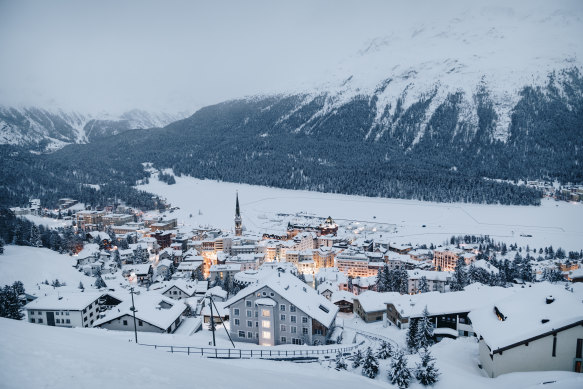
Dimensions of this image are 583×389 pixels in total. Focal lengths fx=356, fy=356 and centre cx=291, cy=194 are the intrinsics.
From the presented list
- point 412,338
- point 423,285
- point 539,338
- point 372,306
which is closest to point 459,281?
point 423,285

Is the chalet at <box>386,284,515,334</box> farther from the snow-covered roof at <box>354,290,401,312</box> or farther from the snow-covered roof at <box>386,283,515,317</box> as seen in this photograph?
the snow-covered roof at <box>354,290,401,312</box>

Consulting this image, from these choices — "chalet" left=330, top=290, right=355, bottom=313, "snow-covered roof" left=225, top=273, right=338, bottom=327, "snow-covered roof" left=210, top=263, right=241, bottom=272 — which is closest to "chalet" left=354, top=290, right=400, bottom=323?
"chalet" left=330, top=290, right=355, bottom=313

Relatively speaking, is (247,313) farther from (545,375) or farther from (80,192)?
(80,192)

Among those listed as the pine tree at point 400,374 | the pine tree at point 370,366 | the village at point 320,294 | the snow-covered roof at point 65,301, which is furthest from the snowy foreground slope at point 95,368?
the snow-covered roof at point 65,301

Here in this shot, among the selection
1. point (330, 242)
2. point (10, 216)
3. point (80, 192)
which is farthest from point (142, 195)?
point (330, 242)

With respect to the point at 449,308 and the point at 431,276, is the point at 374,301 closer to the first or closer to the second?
the point at 449,308

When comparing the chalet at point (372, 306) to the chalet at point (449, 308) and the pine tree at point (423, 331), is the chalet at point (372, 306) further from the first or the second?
the pine tree at point (423, 331)
